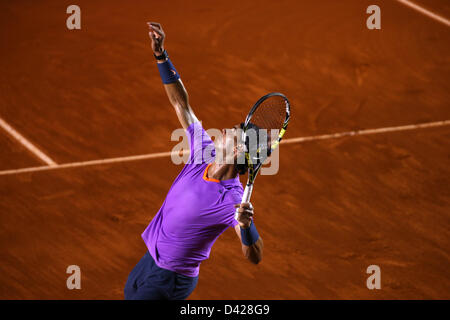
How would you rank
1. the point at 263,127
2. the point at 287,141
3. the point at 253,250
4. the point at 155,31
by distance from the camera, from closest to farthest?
1. the point at 253,250
2. the point at 155,31
3. the point at 263,127
4. the point at 287,141

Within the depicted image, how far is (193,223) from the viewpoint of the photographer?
349 cm

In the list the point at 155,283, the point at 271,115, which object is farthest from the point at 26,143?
the point at 271,115

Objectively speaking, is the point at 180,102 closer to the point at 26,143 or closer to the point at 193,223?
the point at 193,223

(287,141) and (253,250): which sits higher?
(287,141)

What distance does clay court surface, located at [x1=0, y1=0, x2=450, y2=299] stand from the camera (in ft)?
17.5

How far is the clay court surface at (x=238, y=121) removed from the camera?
17.5 ft

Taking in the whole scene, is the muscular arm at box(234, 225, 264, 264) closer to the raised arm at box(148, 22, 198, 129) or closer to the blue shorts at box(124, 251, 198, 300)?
the blue shorts at box(124, 251, 198, 300)

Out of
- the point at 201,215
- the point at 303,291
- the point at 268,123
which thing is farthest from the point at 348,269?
the point at 201,215

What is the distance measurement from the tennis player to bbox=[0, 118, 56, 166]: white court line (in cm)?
303

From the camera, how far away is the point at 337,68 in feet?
23.5

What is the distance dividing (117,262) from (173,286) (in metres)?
1.90

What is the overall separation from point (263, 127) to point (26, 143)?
3.76 meters

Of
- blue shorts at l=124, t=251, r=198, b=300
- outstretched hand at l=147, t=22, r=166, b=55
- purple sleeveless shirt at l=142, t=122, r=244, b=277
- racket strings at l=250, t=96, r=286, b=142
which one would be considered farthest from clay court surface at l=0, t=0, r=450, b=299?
outstretched hand at l=147, t=22, r=166, b=55

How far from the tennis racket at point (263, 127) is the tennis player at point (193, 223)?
94 mm
